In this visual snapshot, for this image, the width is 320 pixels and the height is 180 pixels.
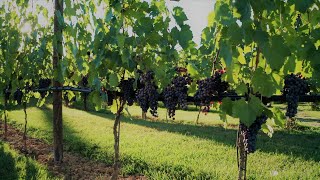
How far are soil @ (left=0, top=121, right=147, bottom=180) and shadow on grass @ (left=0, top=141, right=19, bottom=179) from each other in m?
0.53

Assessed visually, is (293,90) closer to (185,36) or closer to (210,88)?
(210,88)

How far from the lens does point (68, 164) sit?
305 inches

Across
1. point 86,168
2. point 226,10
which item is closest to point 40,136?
point 86,168

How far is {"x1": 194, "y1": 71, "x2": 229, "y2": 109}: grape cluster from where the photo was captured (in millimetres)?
3262

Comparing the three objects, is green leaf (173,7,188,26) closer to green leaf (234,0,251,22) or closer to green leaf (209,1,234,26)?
green leaf (209,1,234,26)

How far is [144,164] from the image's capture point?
7.80m

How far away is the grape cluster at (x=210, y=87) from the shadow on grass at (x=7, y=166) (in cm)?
455

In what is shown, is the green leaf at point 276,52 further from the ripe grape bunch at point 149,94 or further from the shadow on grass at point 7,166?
the shadow on grass at point 7,166

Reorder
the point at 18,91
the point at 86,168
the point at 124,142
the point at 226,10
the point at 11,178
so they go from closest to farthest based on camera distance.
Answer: the point at 226,10 < the point at 11,178 < the point at 86,168 < the point at 18,91 < the point at 124,142

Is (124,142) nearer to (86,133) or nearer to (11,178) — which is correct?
(86,133)

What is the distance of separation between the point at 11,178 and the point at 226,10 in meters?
5.80

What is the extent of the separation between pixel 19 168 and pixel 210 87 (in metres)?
5.25

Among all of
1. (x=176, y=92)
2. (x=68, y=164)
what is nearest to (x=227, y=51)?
(x=176, y=92)

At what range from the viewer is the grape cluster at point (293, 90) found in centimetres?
299
